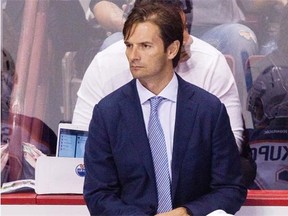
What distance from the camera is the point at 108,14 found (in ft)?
7.36

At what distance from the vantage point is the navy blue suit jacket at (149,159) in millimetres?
1713

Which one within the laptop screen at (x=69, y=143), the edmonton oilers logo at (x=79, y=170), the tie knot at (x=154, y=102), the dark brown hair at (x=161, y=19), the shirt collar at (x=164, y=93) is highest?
the dark brown hair at (x=161, y=19)

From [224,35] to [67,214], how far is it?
27.1 inches

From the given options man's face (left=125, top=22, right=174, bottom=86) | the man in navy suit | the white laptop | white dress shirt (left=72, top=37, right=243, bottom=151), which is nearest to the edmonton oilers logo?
the white laptop

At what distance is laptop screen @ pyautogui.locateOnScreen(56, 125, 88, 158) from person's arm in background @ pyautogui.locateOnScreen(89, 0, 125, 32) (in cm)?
38

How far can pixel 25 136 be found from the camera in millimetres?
2086

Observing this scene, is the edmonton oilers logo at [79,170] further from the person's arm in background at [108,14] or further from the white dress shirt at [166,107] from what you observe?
the person's arm in background at [108,14]

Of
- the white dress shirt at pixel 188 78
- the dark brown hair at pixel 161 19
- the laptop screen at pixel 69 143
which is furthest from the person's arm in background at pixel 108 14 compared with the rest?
the dark brown hair at pixel 161 19

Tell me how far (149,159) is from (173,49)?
26 cm

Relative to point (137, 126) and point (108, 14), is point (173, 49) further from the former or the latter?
point (108, 14)

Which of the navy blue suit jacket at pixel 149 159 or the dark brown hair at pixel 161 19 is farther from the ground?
the dark brown hair at pixel 161 19

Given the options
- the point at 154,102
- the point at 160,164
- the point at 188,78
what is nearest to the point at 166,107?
the point at 154,102

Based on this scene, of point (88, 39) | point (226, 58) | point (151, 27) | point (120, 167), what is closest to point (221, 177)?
point (120, 167)

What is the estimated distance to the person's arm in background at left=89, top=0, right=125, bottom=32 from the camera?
7.30 feet
